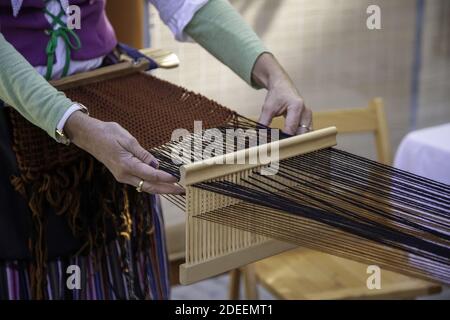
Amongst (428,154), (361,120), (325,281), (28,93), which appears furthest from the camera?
(361,120)

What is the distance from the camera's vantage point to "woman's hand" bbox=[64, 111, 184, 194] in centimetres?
110

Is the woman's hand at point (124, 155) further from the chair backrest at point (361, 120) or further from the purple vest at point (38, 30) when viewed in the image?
the chair backrest at point (361, 120)

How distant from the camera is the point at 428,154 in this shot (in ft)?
6.35

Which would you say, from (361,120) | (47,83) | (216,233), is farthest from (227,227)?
(361,120)

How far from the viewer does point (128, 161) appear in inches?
43.7

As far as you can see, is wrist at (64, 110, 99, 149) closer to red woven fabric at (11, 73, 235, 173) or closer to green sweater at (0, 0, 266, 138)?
green sweater at (0, 0, 266, 138)

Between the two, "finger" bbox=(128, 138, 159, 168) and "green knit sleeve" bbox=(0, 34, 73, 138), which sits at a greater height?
"green knit sleeve" bbox=(0, 34, 73, 138)

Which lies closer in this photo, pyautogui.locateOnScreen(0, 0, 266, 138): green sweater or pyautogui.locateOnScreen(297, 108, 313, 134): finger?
pyautogui.locateOnScreen(0, 0, 266, 138): green sweater

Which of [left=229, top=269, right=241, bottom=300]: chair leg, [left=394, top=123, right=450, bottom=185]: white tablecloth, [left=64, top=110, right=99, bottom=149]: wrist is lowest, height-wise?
[left=229, top=269, right=241, bottom=300]: chair leg

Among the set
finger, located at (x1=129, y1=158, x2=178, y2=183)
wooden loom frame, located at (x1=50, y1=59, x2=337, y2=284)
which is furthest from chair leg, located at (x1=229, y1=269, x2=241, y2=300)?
finger, located at (x1=129, y1=158, x2=178, y2=183)

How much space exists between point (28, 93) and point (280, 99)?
45 centimetres

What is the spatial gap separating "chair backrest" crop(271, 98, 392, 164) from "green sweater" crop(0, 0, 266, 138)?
2.32 feet

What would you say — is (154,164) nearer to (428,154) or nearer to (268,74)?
(268,74)

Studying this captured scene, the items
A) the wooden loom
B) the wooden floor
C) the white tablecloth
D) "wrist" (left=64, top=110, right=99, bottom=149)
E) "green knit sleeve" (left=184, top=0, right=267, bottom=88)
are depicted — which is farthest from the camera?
the wooden floor
